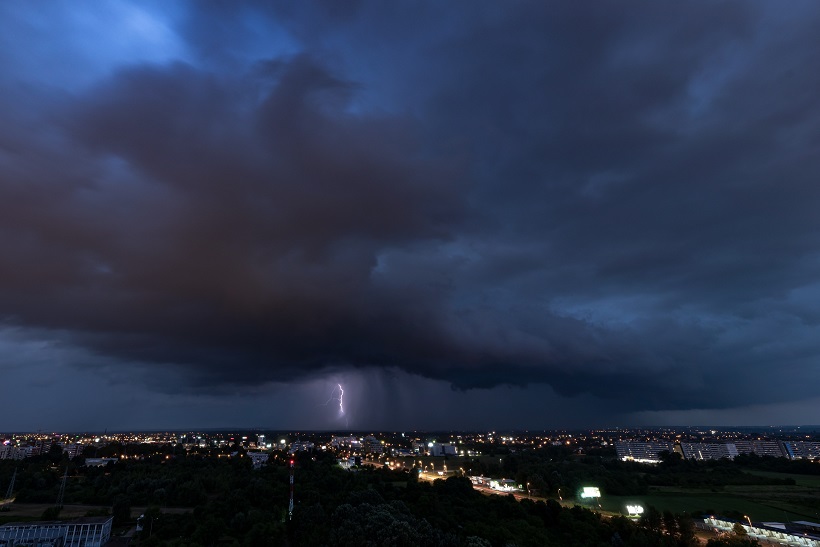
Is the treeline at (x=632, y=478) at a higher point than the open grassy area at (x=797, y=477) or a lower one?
higher

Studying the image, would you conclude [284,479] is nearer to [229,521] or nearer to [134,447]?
[229,521]

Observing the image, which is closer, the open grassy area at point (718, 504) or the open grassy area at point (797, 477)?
the open grassy area at point (718, 504)

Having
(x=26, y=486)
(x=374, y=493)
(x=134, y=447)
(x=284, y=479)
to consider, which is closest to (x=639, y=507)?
(x=374, y=493)

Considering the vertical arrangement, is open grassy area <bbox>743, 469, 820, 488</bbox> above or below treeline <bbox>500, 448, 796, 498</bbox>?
below

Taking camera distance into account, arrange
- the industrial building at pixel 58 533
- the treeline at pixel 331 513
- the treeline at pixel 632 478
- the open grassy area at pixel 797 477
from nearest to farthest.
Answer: the treeline at pixel 331 513 → the industrial building at pixel 58 533 → the treeline at pixel 632 478 → the open grassy area at pixel 797 477

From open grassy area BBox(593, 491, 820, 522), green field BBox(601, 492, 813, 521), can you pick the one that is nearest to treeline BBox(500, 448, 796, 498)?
open grassy area BBox(593, 491, 820, 522)

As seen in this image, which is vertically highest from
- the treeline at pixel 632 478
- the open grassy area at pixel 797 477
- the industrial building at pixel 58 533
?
the industrial building at pixel 58 533

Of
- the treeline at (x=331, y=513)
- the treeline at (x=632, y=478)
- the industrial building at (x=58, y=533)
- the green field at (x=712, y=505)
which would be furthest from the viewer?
the treeline at (x=632, y=478)

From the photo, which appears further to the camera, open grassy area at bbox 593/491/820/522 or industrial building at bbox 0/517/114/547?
open grassy area at bbox 593/491/820/522

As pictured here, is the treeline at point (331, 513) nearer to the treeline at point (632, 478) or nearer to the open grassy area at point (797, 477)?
the treeline at point (632, 478)

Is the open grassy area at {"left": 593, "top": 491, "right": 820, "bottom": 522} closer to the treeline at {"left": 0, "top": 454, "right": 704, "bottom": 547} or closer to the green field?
the green field

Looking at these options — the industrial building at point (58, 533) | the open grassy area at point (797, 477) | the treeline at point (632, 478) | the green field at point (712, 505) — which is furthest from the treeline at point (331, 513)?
the open grassy area at point (797, 477)
